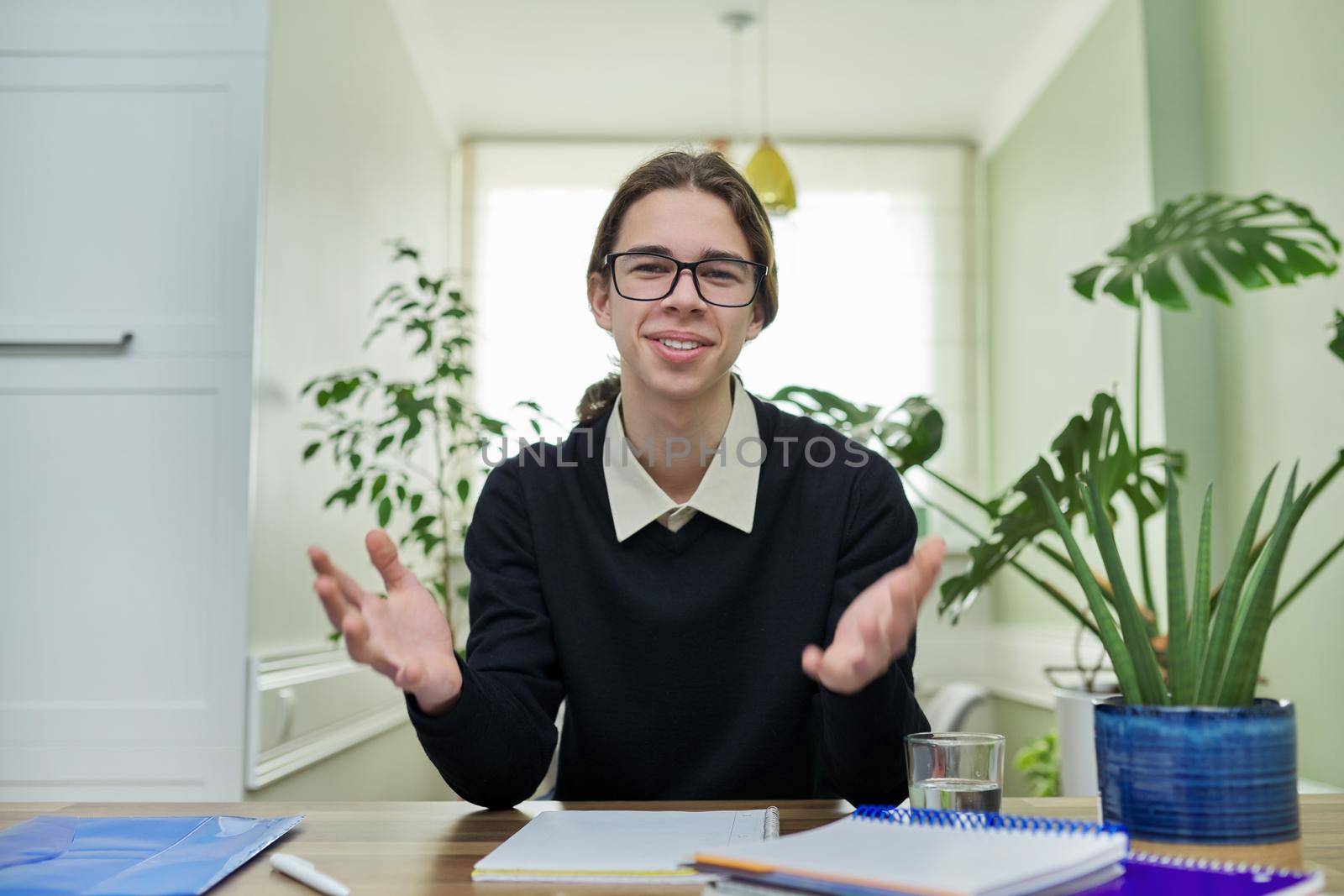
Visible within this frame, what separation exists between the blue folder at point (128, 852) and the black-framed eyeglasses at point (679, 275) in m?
0.74

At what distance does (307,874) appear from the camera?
78 centimetres

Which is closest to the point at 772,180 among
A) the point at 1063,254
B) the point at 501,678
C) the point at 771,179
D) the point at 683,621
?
the point at 771,179

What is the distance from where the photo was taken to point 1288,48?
2771mm

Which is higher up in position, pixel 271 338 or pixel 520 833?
pixel 271 338

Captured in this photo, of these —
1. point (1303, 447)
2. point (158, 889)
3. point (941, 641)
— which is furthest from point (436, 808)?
point (941, 641)

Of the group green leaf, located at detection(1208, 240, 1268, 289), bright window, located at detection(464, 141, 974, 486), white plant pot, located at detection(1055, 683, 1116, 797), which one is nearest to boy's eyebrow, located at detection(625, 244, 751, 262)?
green leaf, located at detection(1208, 240, 1268, 289)

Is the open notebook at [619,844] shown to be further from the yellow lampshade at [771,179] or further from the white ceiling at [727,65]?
the white ceiling at [727,65]

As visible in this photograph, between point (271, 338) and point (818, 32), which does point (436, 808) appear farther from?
point (818, 32)

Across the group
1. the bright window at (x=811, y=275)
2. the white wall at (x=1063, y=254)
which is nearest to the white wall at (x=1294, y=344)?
the white wall at (x=1063, y=254)

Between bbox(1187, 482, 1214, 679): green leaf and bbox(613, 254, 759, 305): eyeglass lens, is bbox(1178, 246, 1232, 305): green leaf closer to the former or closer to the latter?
bbox(613, 254, 759, 305): eyeglass lens

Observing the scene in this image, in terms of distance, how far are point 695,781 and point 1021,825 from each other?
0.66 m

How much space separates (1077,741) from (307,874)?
6.64ft

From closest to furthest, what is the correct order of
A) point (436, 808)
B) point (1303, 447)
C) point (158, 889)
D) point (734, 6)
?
point (158, 889) < point (436, 808) < point (1303, 447) < point (734, 6)

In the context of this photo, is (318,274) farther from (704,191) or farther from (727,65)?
(727,65)
